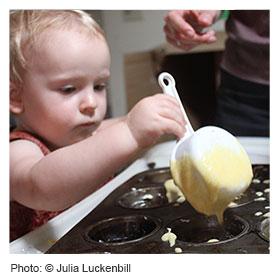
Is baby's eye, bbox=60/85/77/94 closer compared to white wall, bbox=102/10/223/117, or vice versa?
baby's eye, bbox=60/85/77/94

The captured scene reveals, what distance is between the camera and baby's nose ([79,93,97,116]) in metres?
0.51

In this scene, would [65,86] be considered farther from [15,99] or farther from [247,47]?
[247,47]

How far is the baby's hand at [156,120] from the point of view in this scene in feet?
1.32

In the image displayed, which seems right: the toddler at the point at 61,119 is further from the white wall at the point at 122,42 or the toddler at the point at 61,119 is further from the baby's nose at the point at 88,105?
A: the white wall at the point at 122,42

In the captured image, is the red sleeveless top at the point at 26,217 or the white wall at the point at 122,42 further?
the white wall at the point at 122,42

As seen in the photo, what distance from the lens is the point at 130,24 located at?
0.80 m

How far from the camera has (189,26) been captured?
52 cm

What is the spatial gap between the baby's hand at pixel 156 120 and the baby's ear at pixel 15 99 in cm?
16

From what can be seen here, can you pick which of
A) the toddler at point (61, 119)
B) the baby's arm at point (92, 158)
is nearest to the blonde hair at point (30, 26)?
the toddler at point (61, 119)

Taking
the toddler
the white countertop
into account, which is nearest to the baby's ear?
the toddler

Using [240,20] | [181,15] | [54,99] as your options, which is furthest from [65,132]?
[240,20]

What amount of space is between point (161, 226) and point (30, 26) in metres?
0.22

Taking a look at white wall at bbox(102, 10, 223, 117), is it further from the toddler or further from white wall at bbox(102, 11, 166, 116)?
the toddler

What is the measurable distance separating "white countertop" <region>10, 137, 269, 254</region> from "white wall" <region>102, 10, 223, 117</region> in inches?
4.8
